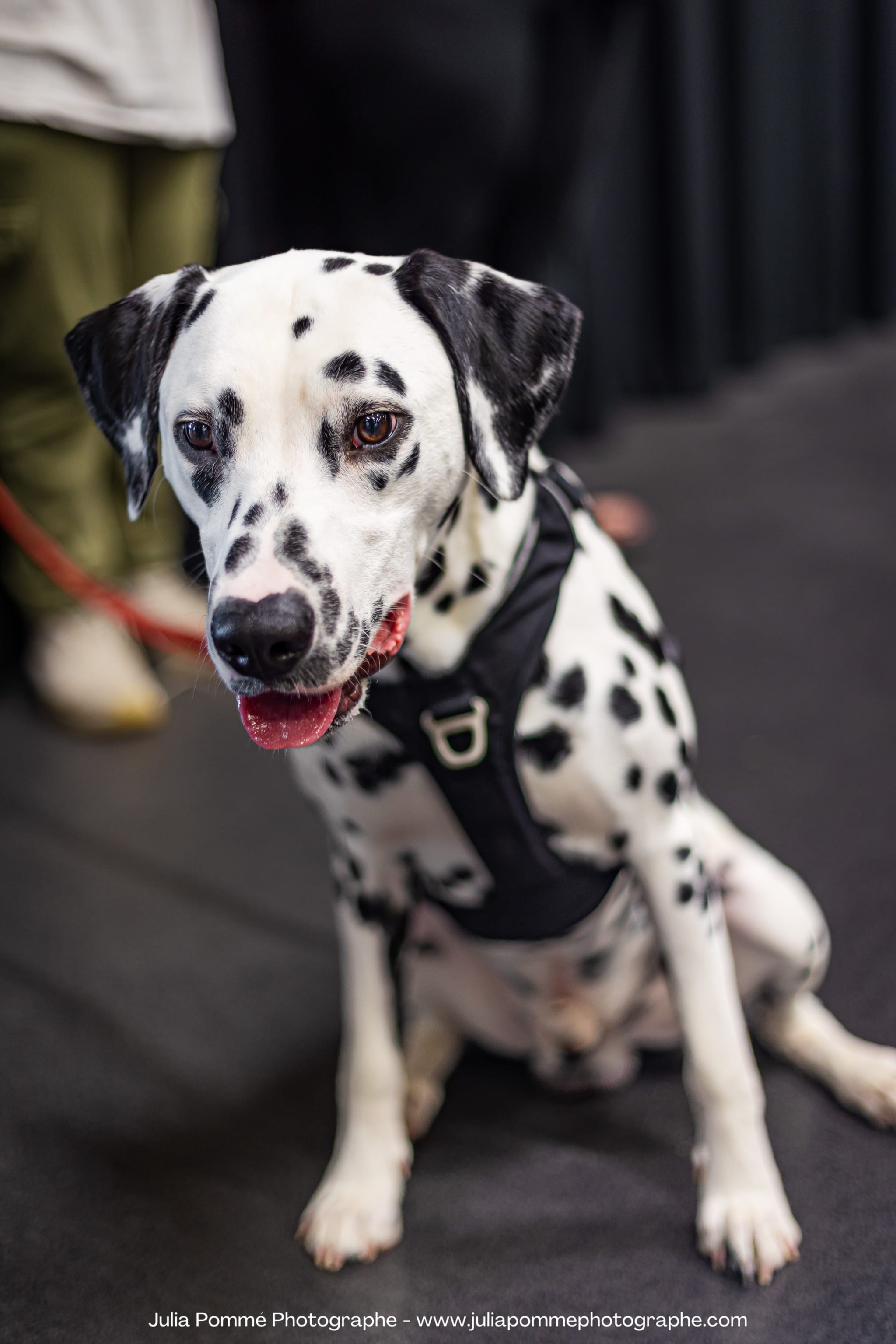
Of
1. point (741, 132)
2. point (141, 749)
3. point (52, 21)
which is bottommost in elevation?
point (141, 749)

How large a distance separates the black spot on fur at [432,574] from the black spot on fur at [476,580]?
27 mm

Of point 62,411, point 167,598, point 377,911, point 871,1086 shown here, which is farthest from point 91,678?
point 871,1086

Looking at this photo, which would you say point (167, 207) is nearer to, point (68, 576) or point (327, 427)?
point (68, 576)

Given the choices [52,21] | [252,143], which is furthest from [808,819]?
[252,143]

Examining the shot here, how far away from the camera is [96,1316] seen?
1153mm

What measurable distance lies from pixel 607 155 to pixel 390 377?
330 centimetres

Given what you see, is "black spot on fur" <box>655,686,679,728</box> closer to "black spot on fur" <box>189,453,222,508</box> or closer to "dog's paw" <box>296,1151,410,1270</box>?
"black spot on fur" <box>189,453,222,508</box>

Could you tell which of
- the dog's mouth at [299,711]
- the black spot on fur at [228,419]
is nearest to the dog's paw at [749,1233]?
the dog's mouth at [299,711]

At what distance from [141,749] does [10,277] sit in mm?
908

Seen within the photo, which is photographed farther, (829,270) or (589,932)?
(829,270)

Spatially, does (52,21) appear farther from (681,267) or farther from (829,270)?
(829,270)

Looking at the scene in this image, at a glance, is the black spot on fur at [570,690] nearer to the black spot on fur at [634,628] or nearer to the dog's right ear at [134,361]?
the black spot on fur at [634,628]

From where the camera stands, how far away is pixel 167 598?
257cm

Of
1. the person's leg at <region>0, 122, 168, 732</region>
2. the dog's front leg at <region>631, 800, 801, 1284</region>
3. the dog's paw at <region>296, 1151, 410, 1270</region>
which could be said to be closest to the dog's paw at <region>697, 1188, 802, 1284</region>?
the dog's front leg at <region>631, 800, 801, 1284</region>
